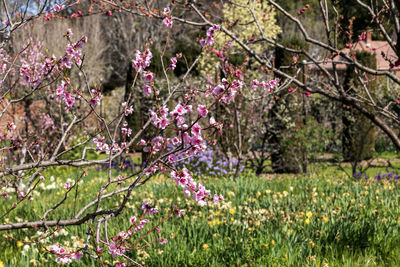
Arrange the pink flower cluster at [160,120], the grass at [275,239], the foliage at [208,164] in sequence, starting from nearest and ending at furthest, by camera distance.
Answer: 1. the pink flower cluster at [160,120]
2. the grass at [275,239]
3. the foliage at [208,164]

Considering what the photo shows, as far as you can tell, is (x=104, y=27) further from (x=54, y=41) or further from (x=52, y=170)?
(x=52, y=170)

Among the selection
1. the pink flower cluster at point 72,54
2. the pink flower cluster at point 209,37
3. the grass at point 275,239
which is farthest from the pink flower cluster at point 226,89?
the grass at point 275,239

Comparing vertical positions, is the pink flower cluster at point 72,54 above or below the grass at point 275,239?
above

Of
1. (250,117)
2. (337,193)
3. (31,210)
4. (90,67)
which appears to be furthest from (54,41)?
(337,193)

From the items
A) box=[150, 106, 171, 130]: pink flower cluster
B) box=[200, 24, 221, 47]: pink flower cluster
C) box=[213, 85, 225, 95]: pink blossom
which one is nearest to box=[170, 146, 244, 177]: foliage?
box=[200, 24, 221, 47]: pink flower cluster

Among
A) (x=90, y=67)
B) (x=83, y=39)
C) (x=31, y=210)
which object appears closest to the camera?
(x=83, y=39)

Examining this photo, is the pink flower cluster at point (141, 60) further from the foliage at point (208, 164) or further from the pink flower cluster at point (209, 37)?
the foliage at point (208, 164)

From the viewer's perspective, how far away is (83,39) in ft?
7.50

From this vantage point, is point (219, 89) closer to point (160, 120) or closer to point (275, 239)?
point (160, 120)

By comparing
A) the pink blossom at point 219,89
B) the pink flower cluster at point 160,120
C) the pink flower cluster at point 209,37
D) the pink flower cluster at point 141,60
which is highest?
the pink flower cluster at point 209,37

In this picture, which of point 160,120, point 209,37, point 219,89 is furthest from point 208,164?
point 219,89

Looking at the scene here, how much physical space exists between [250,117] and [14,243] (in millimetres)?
6294

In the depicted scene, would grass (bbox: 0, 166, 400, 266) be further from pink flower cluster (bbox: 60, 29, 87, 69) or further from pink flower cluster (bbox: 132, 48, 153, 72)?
pink flower cluster (bbox: 132, 48, 153, 72)

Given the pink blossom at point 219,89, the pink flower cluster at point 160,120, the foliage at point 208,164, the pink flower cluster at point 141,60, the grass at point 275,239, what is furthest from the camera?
the foliage at point 208,164
